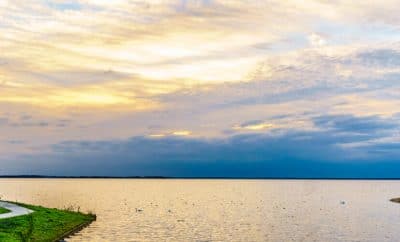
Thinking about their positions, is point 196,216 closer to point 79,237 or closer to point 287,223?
point 287,223

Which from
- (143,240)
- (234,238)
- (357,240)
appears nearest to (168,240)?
(143,240)

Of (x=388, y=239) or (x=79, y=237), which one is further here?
(x=388, y=239)

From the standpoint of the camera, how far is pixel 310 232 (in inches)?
3317

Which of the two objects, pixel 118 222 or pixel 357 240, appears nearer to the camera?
pixel 357 240

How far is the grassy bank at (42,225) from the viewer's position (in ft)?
196

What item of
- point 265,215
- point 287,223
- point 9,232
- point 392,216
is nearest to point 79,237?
point 9,232

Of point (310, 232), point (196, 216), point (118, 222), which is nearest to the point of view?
point (310, 232)

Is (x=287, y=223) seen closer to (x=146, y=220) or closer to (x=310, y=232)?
(x=310, y=232)

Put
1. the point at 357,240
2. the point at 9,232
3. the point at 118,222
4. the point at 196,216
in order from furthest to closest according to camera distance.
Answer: the point at 196,216, the point at 118,222, the point at 357,240, the point at 9,232

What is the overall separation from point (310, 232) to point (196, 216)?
32091mm

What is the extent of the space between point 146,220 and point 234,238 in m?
28.3

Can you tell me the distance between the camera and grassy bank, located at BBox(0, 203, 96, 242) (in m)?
59.6

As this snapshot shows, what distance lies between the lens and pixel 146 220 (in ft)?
326

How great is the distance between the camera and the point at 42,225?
71125mm
